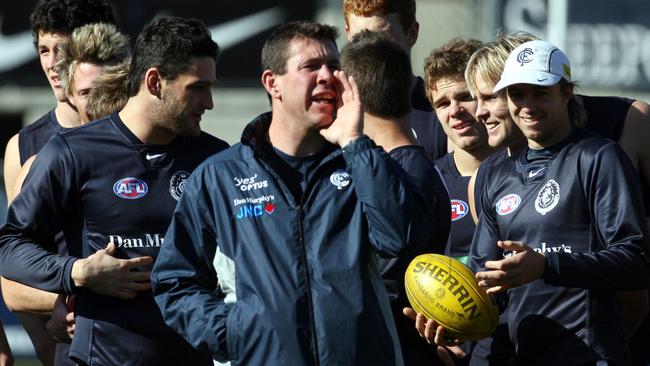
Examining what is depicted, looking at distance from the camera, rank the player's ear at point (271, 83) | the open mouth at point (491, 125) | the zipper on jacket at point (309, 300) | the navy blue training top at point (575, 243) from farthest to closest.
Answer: the open mouth at point (491, 125), the player's ear at point (271, 83), the navy blue training top at point (575, 243), the zipper on jacket at point (309, 300)

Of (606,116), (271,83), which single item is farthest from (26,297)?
(606,116)

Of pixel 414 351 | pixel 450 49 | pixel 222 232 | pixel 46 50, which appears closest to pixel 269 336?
pixel 222 232

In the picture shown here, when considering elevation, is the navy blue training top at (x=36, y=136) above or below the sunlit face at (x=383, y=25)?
below

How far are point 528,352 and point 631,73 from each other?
1352 cm

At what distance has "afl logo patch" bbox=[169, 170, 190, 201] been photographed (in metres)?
5.76

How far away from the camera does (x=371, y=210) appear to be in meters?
4.60

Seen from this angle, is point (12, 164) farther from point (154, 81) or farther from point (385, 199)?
point (385, 199)

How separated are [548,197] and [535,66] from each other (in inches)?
21.5

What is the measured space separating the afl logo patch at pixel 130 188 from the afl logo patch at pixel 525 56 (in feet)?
5.65

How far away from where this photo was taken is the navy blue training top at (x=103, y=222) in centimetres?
568

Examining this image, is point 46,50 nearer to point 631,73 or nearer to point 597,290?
point 597,290

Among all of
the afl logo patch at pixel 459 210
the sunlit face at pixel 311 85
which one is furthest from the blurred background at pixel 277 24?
the sunlit face at pixel 311 85

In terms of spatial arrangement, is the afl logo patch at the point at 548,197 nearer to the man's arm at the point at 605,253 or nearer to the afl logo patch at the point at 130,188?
the man's arm at the point at 605,253

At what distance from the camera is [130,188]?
5.72m
